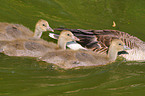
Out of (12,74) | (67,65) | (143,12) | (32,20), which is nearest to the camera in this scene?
(12,74)

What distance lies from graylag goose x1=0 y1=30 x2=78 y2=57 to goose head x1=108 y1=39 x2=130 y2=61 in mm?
1202

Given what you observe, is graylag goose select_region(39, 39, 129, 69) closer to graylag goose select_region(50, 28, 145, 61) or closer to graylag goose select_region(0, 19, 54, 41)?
graylag goose select_region(50, 28, 145, 61)

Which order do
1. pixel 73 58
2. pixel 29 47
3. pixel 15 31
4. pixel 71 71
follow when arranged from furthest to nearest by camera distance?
pixel 15 31
pixel 29 47
pixel 73 58
pixel 71 71

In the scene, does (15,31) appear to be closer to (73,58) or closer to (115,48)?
(73,58)

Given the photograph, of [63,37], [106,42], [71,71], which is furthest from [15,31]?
[106,42]

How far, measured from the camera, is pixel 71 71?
269 inches

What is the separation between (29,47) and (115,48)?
2.37 meters

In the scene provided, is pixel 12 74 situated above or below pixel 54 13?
below

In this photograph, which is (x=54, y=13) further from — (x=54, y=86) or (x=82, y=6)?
(x=54, y=86)

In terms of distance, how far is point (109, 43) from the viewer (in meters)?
7.91

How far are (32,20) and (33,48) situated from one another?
135 inches

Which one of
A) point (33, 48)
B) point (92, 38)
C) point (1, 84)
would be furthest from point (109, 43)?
point (1, 84)

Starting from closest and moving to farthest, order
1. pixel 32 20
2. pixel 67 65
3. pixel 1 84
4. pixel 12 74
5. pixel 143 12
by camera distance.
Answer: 1. pixel 1 84
2. pixel 12 74
3. pixel 67 65
4. pixel 32 20
5. pixel 143 12

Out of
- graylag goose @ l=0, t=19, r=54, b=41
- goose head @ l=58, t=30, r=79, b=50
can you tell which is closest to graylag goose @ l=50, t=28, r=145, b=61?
goose head @ l=58, t=30, r=79, b=50
